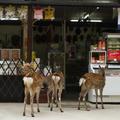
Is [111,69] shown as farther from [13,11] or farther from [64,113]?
[13,11]

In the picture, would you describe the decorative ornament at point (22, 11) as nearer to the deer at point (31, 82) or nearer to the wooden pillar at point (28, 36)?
the wooden pillar at point (28, 36)

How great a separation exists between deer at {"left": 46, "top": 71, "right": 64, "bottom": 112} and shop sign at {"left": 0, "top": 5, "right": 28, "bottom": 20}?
2.66 m

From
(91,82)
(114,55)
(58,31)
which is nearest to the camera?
(91,82)

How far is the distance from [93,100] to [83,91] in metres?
1.57

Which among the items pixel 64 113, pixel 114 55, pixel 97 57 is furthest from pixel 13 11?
pixel 64 113

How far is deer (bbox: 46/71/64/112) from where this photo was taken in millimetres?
16203

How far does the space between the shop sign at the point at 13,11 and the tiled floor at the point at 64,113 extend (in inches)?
116

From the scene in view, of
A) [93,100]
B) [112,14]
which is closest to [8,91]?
[93,100]

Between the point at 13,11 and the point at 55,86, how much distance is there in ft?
11.4

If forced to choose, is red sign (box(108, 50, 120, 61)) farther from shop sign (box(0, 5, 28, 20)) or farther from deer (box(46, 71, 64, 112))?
shop sign (box(0, 5, 28, 20))

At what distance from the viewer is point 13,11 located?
18406mm

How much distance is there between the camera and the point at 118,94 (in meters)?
18.4

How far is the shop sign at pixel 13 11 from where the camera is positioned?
18359mm

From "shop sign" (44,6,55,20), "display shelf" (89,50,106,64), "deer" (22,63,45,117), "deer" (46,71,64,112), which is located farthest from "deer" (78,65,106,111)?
"shop sign" (44,6,55,20)
